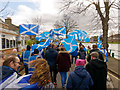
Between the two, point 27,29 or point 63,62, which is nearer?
point 63,62

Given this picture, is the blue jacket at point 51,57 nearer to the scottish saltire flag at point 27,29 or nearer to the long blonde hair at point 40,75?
the scottish saltire flag at point 27,29

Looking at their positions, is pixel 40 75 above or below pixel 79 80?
above

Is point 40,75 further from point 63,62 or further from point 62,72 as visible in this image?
point 62,72

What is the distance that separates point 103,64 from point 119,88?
232cm

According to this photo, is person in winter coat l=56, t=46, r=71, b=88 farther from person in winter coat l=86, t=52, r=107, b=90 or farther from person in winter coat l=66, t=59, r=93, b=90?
person in winter coat l=66, t=59, r=93, b=90

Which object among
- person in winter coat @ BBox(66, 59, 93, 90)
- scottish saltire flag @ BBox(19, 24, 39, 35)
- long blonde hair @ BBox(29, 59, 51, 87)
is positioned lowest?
person in winter coat @ BBox(66, 59, 93, 90)

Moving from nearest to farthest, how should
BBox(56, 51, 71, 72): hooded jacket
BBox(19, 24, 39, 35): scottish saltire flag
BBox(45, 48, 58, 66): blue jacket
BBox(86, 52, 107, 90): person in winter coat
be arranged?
1. BBox(86, 52, 107, 90): person in winter coat
2. BBox(56, 51, 71, 72): hooded jacket
3. BBox(45, 48, 58, 66): blue jacket
4. BBox(19, 24, 39, 35): scottish saltire flag

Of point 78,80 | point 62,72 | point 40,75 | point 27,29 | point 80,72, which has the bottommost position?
point 62,72

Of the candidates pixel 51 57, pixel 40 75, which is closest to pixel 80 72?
pixel 40 75

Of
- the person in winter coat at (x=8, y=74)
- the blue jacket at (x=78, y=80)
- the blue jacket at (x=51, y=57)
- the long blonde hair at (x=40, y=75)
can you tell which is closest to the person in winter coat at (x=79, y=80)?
the blue jacket at (x=78, y=80)

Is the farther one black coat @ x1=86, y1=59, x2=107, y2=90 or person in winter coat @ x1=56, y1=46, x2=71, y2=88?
person in winter coat @ x1=56, y1=46, x2=71, y2=88

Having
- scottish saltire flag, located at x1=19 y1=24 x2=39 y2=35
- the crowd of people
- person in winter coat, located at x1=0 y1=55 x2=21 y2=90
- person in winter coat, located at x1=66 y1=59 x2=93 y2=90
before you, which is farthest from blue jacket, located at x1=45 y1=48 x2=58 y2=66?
person in winter coat, located at x1=0 y1=55 x2=21 y2=90

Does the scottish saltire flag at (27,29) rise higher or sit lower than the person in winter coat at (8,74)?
higher

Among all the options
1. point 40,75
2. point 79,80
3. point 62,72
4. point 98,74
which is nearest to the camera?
point 40,75
